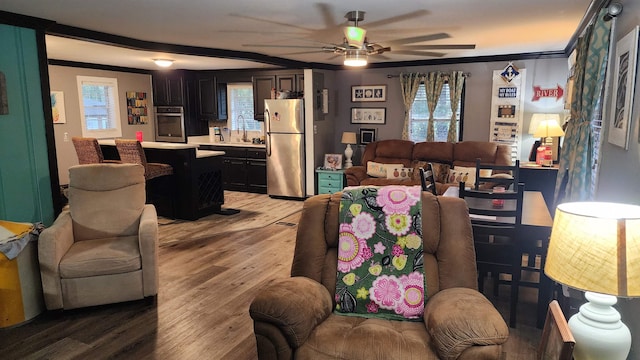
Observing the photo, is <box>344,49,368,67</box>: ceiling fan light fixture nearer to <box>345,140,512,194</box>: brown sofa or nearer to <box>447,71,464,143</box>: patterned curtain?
<box>345,140,512,194</box>: brown sofa

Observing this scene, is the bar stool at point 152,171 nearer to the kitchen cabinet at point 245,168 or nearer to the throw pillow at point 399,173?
the kitchen cabinet at point 245,168

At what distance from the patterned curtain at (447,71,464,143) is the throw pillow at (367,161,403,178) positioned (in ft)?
3.27

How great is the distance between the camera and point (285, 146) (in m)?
7.35

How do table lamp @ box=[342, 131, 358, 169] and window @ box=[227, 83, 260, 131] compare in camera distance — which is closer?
table lamp @ box=[342, 131, 358, 169]

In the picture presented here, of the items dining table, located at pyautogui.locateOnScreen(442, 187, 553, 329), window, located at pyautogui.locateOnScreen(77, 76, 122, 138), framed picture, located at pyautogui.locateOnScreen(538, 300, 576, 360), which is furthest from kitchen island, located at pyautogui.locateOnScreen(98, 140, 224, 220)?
framed picture, located at pyautogui.locateOnScreen(538, 300, 576, 360)

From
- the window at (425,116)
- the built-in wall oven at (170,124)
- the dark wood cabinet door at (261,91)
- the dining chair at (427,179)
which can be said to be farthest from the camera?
the built-in wall oven at (170,124)

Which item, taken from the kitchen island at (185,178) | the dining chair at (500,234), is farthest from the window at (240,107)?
the dining chair at (500,234)

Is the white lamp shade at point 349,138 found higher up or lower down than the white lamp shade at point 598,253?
higher up

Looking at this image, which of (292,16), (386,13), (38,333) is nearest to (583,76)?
(386,13)

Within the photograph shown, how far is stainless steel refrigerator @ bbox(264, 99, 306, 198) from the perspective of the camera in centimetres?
721

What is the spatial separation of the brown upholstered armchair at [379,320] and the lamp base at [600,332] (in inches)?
11.7

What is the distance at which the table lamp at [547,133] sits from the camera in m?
5.44

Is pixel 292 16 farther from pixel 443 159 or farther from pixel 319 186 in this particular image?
pixel 319 186

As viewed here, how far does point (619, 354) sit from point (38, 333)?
3.38 meters
